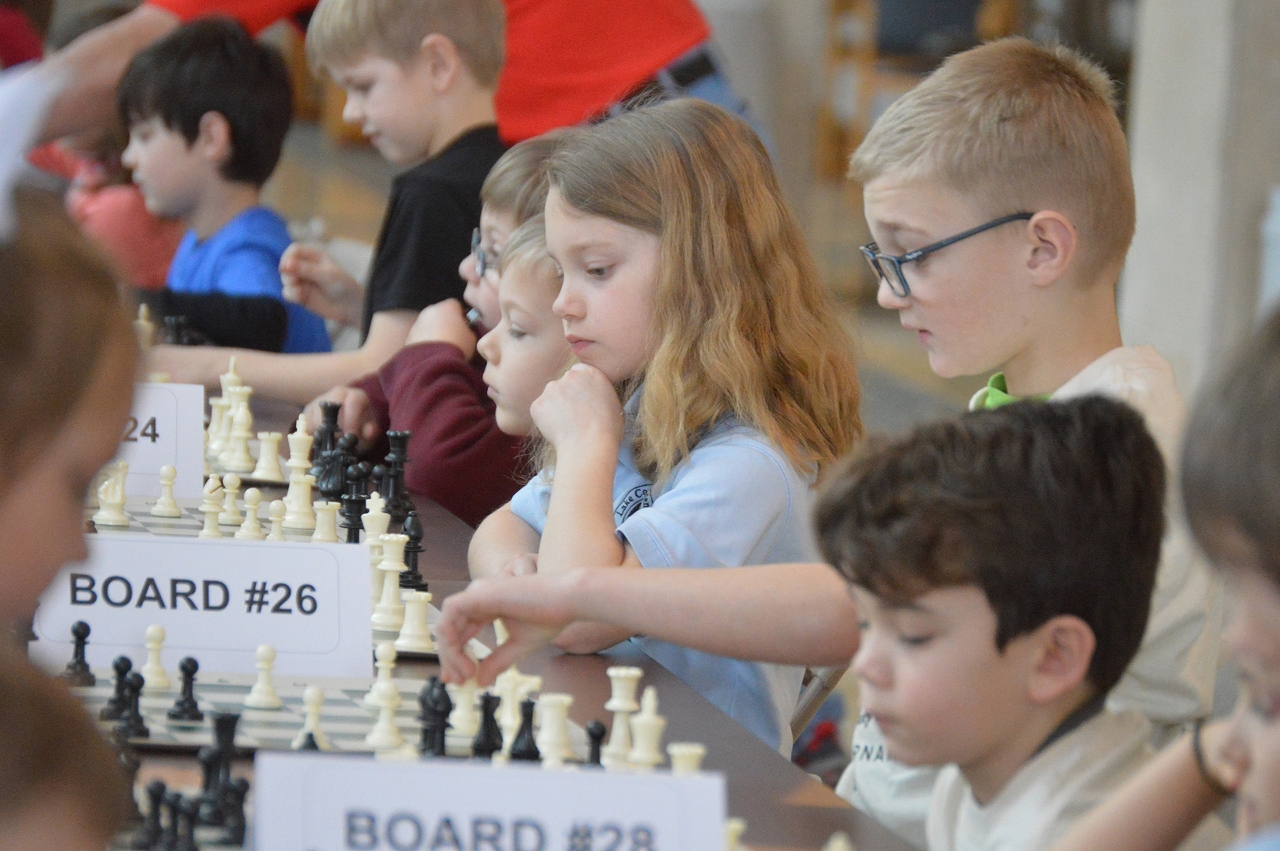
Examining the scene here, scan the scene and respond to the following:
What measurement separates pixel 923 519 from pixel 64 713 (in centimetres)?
63

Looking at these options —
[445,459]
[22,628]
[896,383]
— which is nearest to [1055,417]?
[22,628]

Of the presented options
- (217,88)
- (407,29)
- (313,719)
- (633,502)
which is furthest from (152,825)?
(217,88)

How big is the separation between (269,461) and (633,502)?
631 mm

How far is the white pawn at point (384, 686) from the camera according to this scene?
1255 millimetres

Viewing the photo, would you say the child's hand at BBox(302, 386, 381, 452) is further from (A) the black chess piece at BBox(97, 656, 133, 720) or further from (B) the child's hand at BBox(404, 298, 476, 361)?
(A) the black chess piece at BBox(97, 656, 133, 720)

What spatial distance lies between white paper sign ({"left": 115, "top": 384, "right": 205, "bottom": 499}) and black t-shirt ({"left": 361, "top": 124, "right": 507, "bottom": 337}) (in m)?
0.88

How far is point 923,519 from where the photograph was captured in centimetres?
113

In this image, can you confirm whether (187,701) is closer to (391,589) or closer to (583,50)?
(391,589)

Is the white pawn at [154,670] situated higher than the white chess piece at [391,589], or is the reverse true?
the white pawn at [154,670]

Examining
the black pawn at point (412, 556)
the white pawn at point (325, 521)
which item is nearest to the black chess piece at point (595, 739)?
the black pawn at point (412, 556)

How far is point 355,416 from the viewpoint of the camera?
257 centimetres

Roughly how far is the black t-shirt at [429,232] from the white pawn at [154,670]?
4.95ft

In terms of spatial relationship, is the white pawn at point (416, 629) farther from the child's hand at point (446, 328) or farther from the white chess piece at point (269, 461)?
the child's hand at point (446, 328)

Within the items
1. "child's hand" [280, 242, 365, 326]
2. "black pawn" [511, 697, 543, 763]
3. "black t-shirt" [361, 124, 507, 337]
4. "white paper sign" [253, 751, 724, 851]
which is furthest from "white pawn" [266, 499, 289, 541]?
"child's hand" [280, 242, 365, 326]
